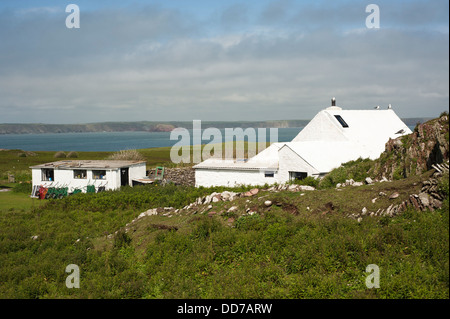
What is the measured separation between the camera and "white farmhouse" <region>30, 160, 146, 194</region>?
33344mm

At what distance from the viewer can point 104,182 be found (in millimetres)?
33562

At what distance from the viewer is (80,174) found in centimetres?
3484

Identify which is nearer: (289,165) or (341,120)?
(289,165)

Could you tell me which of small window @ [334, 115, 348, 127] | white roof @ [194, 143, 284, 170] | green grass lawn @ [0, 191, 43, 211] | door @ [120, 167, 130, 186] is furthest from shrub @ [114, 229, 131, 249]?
small window @ [334, 115, 348, 127]

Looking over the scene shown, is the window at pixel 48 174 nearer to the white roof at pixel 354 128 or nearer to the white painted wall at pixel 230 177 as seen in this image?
the white painted wall at pixel 230 177

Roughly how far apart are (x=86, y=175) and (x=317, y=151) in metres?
21.3

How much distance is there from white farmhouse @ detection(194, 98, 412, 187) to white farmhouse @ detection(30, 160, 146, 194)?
7.39m

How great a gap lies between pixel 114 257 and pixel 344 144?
23029mm

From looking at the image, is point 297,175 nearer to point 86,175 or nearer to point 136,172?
point 136,172

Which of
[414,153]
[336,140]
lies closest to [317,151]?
[336,140]

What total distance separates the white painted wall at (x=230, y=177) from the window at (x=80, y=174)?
11.2 meters

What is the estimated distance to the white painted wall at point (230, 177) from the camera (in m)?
29.4
